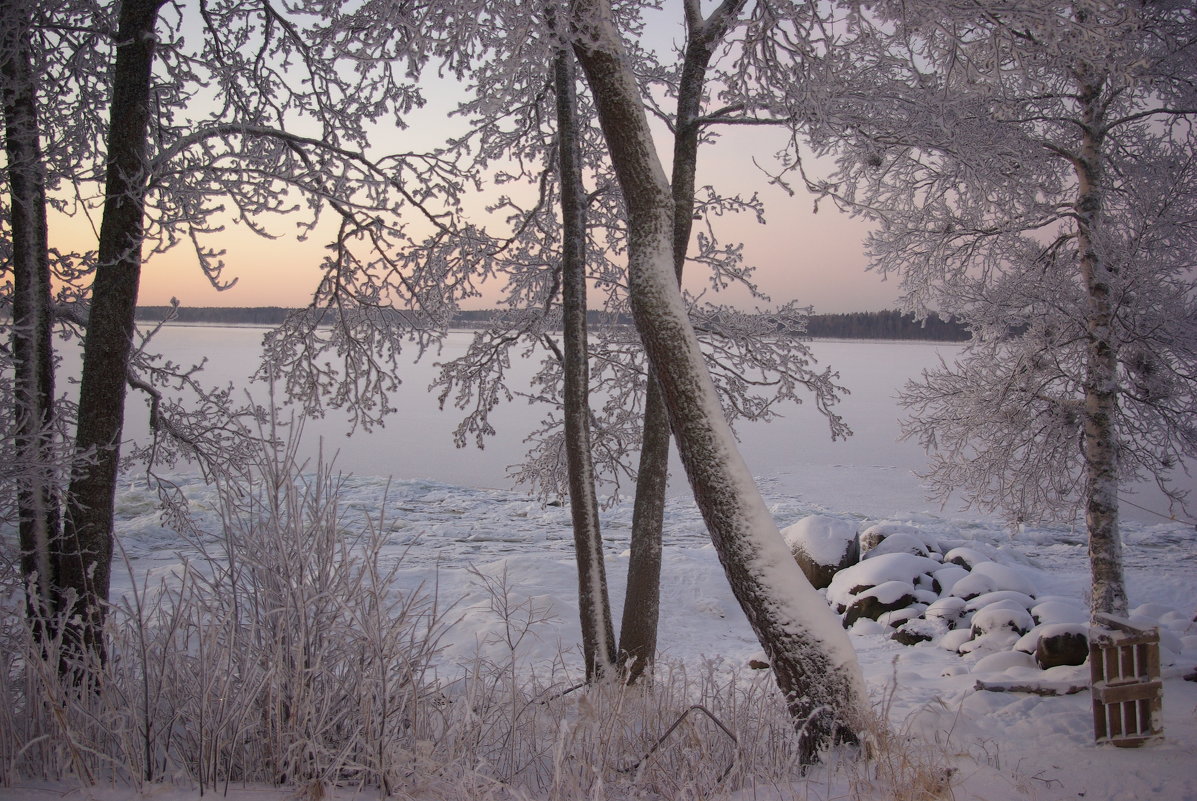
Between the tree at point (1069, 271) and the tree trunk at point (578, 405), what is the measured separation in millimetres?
2650

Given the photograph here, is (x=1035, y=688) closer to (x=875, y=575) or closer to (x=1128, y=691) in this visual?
(x=1128, y=691)

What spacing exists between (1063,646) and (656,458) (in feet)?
15.7

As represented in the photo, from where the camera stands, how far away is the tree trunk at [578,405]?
19.9 ft

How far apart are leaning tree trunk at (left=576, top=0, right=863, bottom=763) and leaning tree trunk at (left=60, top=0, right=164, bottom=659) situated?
10.6 feet

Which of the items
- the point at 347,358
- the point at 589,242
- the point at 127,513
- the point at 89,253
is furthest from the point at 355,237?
the point at 127,513

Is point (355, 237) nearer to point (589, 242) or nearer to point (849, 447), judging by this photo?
point (589, 242)

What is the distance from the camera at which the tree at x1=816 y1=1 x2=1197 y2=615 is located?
7.63m

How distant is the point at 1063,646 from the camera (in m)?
7.12

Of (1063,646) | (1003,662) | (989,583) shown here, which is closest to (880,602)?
(989,583)

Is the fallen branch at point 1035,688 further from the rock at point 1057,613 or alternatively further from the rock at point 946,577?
the rock at point 946,577

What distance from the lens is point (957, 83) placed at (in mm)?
6273

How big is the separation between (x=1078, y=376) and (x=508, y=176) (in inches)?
289

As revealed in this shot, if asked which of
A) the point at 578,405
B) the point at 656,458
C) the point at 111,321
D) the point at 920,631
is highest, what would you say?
the point at 111,321

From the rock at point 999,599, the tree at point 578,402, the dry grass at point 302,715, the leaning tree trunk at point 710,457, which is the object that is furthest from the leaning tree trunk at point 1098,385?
the dry grass at point 302,715
